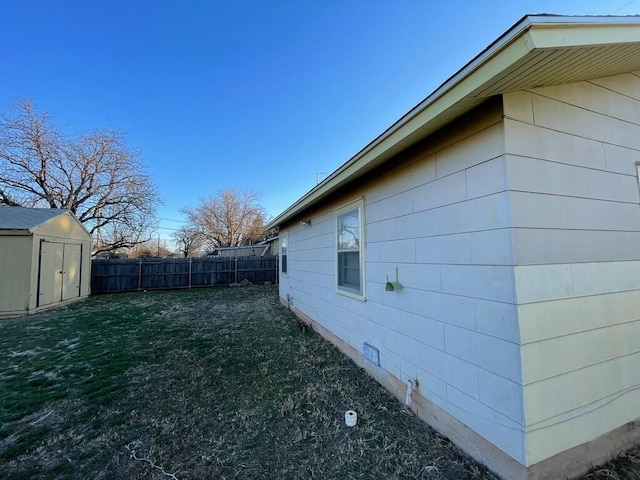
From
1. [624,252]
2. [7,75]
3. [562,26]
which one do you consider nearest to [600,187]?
[624,252]

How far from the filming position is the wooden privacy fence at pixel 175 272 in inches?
454

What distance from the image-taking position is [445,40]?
15.1ft

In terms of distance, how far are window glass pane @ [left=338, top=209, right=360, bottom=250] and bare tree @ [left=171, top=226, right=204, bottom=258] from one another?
91.3 feet

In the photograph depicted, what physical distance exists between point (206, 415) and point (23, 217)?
9801 millimetres

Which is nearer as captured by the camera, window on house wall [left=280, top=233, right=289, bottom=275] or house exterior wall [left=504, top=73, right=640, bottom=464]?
house exterior wall [left=504, top=73, right=640, bottom=464]

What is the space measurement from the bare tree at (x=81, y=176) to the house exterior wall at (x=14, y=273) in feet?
30.7

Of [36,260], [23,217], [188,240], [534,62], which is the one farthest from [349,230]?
[188,240]

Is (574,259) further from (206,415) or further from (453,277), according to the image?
(206,415)

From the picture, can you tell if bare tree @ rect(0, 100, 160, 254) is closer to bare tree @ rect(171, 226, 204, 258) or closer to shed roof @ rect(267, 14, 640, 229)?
bare tree @ rect(171, 226, 204, 258)

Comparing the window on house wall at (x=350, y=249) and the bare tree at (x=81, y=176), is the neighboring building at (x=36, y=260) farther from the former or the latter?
the window on house wall at (x=350, y=249)

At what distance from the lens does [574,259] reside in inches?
71.9

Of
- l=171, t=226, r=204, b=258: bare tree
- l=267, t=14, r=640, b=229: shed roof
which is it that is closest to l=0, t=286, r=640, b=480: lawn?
l=267, t=14, r=640, b=229: shed roof

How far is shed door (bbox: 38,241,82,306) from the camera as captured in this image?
783 centimetres

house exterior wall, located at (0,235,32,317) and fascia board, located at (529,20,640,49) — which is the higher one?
fascia board, located at (529,20,640,49)
